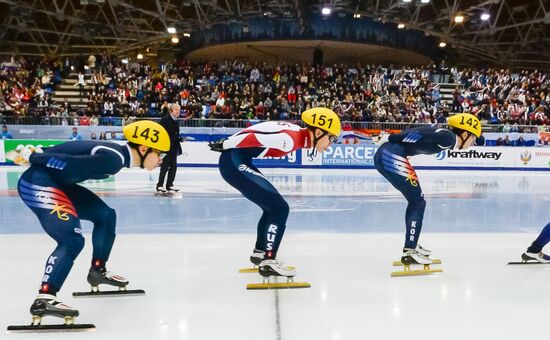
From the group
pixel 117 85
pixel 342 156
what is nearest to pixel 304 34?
pixel 117 85

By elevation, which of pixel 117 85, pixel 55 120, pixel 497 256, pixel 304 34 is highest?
pixel 304 34

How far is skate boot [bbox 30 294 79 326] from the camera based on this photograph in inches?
115

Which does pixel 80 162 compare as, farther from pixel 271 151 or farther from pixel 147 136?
pixel 271 151

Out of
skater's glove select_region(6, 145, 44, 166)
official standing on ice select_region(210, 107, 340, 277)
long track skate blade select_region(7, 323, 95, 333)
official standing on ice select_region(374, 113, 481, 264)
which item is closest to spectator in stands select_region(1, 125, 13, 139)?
official standing on ice select_region(210, 107, 340, 277)

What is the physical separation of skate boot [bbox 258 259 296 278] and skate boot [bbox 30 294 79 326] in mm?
1399

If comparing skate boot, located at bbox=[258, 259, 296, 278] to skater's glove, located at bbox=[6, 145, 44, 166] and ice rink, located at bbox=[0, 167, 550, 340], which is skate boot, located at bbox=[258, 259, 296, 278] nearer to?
ice rink, located at bbox=[0, 167, 550, 340]

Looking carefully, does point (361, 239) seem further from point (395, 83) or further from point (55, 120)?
point (395, 83)

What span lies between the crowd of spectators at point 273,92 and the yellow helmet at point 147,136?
14.5 meters

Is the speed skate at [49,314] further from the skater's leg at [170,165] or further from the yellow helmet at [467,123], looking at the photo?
the skater's leg at [170,165]

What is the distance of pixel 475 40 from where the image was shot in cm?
2995

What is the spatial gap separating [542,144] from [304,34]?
534 inches

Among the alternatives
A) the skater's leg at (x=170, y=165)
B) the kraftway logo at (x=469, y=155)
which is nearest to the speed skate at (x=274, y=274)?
the skater's leg at (x=170, y=165)

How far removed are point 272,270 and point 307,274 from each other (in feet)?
1.80

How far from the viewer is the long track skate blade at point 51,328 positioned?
9.77 ft
